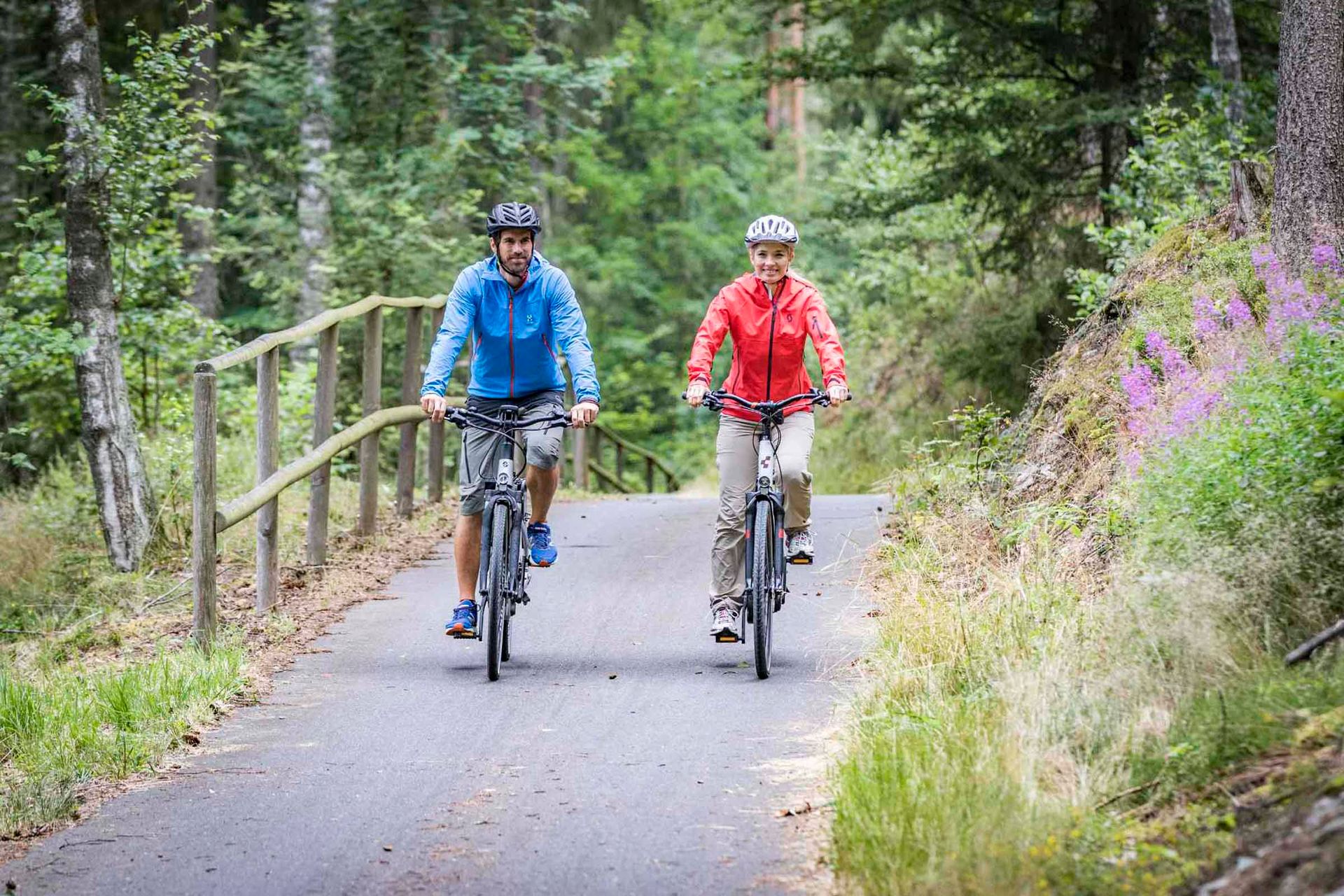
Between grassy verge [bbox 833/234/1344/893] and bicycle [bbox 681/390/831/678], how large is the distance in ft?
2.06

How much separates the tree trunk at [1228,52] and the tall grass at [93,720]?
963 cm

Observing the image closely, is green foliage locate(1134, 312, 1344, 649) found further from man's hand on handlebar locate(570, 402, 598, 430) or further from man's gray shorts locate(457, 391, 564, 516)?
man's gray shorts locate(457, 391, 564, 516)

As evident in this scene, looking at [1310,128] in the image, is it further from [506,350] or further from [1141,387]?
[506,350]

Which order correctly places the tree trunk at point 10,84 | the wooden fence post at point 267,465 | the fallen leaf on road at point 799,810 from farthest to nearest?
the tree trunk at point 10,84
the wooden fence post at point 267,465
the fallen leaf on road at point 799,810

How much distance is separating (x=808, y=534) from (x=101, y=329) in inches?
247

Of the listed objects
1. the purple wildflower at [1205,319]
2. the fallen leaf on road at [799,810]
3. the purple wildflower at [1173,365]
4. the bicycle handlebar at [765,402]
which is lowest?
the fallen leaf on road at [799,810]

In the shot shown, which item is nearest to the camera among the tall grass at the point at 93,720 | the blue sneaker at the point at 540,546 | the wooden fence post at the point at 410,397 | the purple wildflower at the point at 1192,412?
the tall grass at the point at 93,720

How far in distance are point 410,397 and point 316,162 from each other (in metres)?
6.65

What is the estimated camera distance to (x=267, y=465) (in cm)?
884

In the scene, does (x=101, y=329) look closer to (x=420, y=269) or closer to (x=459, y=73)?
(x=420, y=269)

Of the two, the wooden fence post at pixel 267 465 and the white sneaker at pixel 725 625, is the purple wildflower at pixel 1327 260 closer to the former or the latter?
the white sneaker at pixel 725 625

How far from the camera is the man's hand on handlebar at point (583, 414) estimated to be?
24.8ft

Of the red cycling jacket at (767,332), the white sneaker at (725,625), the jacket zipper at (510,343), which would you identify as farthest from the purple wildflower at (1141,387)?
the jacket zipper at (510,343)

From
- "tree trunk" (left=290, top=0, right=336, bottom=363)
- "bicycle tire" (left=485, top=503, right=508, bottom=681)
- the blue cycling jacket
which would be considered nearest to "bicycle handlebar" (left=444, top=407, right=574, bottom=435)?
the blue cycling jacket
